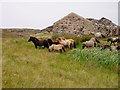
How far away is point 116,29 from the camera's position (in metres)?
54.8

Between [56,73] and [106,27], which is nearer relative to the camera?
[56,73]

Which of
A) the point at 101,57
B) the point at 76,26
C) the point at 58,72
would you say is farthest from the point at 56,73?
the point at 76,26

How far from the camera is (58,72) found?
17453 millimetres

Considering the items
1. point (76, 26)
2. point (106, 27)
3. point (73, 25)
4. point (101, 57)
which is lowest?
point (106, 27)

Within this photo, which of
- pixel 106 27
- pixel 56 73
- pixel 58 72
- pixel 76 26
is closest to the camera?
pixel 56 73

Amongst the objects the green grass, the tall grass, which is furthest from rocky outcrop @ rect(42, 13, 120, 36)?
the green grass

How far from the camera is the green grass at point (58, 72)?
1482 centimetres

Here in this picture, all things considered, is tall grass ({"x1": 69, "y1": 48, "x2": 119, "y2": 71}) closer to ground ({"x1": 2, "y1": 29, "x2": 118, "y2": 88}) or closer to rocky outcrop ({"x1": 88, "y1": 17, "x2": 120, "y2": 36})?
ground ({"x1": 2, "y1": 29, "x2": 118, "y2": 88})

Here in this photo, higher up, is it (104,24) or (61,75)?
(61,75)

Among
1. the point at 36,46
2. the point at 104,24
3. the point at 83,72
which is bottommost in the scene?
the point at 104,24

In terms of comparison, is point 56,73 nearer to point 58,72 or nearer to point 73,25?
point 58,72

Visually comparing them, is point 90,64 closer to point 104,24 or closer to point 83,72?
point 83,72

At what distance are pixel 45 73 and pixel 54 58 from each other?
577 centimetres

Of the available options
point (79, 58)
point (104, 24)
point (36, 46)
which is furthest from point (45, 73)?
point (104, 24)
